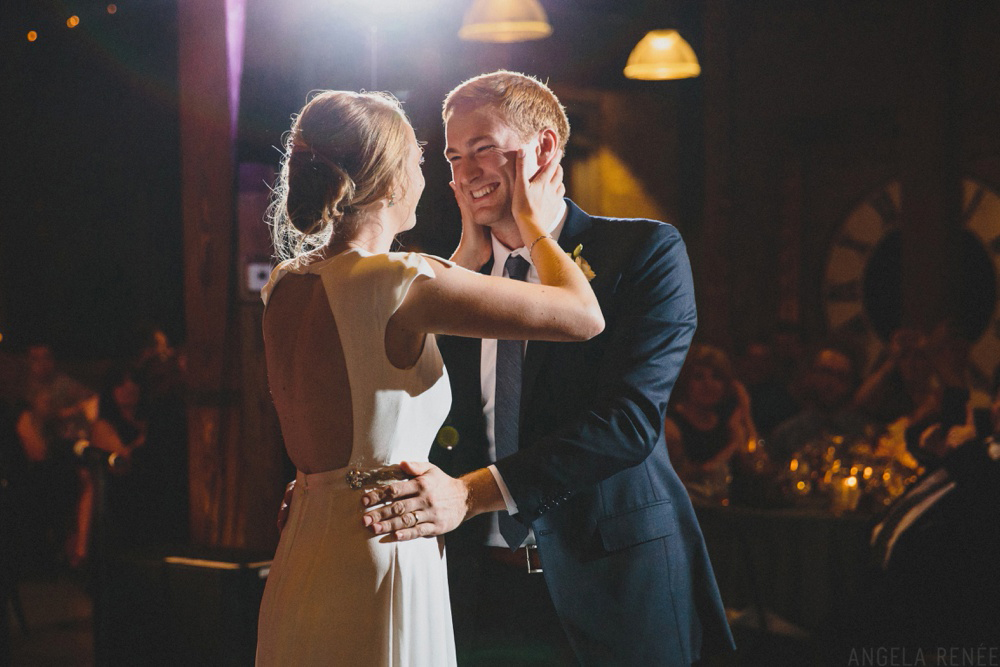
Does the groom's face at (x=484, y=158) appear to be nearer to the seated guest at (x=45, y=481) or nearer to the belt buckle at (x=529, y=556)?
the belt buckle at (x=529, y=556)

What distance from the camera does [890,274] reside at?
818cm

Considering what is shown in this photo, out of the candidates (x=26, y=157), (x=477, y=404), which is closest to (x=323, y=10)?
(x=477, y=404)

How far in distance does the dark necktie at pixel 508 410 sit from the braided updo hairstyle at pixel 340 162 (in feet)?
1.46

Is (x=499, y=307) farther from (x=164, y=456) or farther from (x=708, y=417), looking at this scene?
(x=164, y=456)

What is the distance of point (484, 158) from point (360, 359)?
618 millimetres

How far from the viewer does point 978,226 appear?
759cm

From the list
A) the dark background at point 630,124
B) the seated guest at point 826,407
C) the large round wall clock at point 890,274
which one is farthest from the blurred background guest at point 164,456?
the large round wall clock at point 890,274

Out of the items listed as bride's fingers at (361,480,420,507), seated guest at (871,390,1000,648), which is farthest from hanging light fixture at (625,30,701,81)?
bride's fingers at (361,480,420,507)

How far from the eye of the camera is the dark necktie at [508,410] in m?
2.14

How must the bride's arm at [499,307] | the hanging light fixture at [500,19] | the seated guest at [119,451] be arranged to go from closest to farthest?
the bride's arm at [499,307] → the hanging light fixture at [500,19] → the seated guest at [119,451]

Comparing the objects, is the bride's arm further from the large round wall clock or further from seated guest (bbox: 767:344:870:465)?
the large round wall clock

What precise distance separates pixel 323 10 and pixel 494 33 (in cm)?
167

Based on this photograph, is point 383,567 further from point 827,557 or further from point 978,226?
point 978,226

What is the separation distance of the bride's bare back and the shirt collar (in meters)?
0.55
